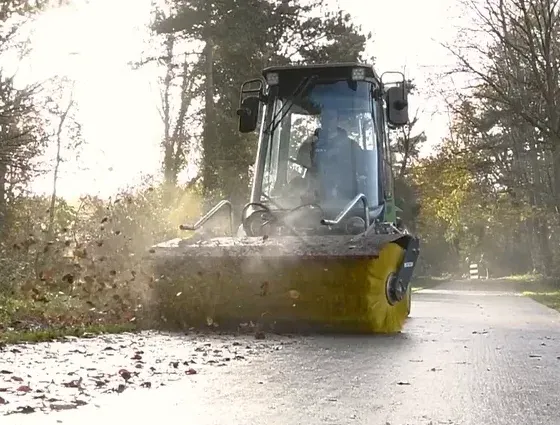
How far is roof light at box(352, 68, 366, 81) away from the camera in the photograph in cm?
1039

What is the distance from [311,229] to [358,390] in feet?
16.2

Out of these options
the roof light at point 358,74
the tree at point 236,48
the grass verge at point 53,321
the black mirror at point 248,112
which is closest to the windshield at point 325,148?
the roof light at point 358,74

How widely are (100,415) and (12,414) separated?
40 cm

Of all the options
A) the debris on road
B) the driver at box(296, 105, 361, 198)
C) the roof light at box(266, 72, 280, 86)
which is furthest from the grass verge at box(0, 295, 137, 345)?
the roof light at box(266, 72, 280, 86)

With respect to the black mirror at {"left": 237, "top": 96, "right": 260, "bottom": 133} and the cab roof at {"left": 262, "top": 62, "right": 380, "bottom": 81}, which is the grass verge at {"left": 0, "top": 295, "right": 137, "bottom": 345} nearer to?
the black mirror at {"left": 237, "top": 96, "right": 260, "bottom": 133}

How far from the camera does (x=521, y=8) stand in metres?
21.7

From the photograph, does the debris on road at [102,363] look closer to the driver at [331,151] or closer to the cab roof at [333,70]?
the driver at [331,151]

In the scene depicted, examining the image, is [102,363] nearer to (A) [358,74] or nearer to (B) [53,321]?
(B) [53,321]

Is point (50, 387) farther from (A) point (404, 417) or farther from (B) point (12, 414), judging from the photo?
(A) point (404, 417)

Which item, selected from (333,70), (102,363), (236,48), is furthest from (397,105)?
(236,48)

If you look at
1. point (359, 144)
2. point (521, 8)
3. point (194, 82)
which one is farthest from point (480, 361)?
point (194, 82)

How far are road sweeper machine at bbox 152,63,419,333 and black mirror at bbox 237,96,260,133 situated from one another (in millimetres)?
13

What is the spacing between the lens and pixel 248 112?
10844 mm

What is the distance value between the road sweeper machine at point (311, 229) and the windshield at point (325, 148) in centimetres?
1
